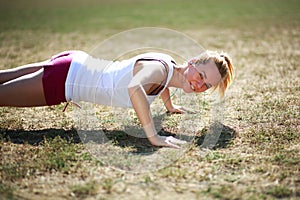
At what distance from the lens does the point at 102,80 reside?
162 inches

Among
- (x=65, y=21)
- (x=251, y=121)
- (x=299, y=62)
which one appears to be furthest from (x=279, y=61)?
(x=65, y=21)

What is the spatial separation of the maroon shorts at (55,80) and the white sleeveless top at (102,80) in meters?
0.05

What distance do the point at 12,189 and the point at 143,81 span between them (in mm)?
1432

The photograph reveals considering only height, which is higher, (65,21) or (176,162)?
(65,21)

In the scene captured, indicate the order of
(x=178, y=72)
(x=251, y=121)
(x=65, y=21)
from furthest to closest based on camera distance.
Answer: (x=65, y=21)
(x=251, y=121)
(x=178, y=72)

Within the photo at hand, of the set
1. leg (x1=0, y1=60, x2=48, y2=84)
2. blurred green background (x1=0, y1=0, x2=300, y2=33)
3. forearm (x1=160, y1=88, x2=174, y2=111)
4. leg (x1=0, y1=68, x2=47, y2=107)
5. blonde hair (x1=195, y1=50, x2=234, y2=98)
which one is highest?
blurred green background (x1=0, y1=0, x2=300, y2=33)

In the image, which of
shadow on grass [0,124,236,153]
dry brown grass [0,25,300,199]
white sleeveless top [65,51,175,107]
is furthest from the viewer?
white sleeveless top [65,51,175,107]

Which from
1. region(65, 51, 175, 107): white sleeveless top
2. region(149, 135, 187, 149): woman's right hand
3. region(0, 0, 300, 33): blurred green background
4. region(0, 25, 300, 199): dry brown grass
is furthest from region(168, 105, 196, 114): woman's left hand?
region(0, 0, 300, 33): blurred green background

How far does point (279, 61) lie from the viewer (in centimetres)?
688

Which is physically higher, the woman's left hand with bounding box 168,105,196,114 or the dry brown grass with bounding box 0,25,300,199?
the woman's left hand with bounding box 168,105,196,114

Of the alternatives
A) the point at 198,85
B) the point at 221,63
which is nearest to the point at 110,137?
the point at 198,85

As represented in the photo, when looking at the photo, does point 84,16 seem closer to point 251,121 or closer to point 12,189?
point 251,121

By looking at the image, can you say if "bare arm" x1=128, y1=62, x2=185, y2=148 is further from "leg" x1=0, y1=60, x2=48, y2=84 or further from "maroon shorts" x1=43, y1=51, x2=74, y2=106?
"leg" x1=0, y1=60, x2=48, y2=84

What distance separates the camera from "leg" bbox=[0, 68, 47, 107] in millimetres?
4004
